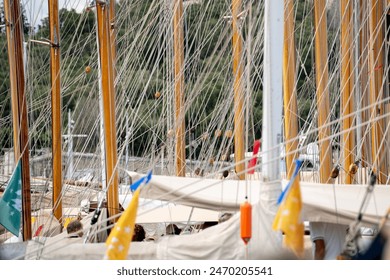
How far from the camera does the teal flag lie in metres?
10.9

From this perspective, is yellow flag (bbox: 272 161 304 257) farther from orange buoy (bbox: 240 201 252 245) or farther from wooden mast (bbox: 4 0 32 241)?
wooden mast (bbox: 4 0 32 241)

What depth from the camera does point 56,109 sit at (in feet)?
47.1

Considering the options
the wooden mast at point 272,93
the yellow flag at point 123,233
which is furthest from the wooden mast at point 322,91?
the yellow flag at point 123,233

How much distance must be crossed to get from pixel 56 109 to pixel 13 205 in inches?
141

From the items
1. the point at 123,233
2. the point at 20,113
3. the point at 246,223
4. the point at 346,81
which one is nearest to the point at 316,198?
the point at 246,223

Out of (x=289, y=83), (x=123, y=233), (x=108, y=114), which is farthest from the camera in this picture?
(x=289, y=83)

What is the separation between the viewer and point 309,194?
8.77m

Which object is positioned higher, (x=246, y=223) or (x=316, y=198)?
(x=246, y=223)

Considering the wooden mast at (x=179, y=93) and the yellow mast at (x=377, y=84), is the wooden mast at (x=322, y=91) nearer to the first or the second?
the yellow mast at (x=377, y=84)

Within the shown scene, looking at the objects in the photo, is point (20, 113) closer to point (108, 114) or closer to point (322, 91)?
point (108, 114)

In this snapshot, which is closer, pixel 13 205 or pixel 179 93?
pixel 13 205

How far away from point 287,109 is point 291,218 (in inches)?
239

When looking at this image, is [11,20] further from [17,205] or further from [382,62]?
[382,62]

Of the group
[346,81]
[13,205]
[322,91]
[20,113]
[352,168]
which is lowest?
[13,205]
